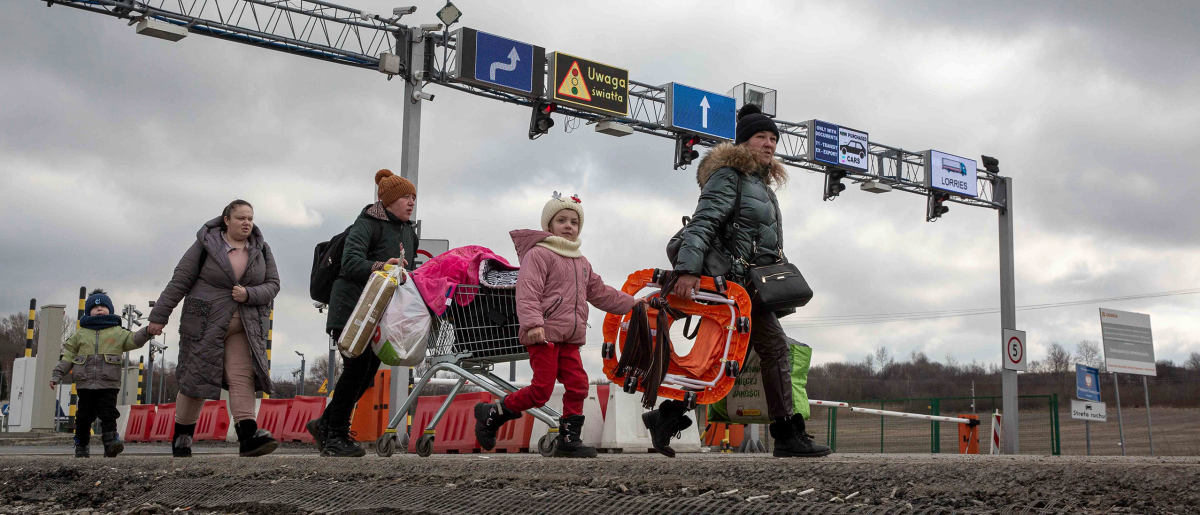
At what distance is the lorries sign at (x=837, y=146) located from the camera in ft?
80.2

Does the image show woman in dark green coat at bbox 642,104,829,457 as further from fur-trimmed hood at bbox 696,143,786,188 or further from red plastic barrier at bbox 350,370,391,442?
red plastic barrier at bbox 350,370,391,442

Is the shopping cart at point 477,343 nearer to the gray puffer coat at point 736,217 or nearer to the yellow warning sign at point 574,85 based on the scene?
the gray puffer coat at point 736,217

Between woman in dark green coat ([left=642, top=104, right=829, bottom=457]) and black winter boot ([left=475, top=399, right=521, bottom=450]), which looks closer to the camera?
woman in dark green coat ([left=642, top=104, right=829, bottom=457])

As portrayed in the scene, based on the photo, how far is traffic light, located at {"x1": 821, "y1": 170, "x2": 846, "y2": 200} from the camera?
25266mm

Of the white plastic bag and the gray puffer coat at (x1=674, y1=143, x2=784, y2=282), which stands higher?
the gray puffer coat at (x1=674, y1=143, x2=784, y2=282)

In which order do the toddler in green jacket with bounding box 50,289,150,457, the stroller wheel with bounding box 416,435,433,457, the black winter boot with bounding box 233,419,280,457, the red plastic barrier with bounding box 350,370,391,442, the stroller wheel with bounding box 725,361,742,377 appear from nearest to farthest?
the stroller wheel with bounding box 725,361,742,377 < the black winter boot with bounding box 233,419,280,457 < the stroller wheel with bounding box 416,435,433,457 < the toddler in green jacket with bounding box 50,289,150,457 < the red plastic barrier with bounding box 350,370,391,442

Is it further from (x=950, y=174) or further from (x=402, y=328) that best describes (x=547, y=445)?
(x=950, y=174)

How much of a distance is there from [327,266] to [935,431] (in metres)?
13.7

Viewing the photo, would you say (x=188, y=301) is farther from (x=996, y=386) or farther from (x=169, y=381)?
(x=169, y=381)

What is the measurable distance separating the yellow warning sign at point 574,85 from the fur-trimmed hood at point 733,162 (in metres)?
13.1

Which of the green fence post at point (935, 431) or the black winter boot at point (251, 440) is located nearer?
the black winter boot at point (251, 440)

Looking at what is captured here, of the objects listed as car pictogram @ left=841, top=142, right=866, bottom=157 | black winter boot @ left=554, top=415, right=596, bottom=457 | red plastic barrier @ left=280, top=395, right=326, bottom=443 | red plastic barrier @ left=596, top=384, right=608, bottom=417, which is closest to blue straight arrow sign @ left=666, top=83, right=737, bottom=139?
car pictogram @ left=841, top=142, right=866, bottom=157

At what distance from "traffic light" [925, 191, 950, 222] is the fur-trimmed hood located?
72.6 feet

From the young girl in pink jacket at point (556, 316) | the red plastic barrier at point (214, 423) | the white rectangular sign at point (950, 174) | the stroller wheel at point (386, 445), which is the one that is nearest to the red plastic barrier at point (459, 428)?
the stroller wheel at point (386, 445)
